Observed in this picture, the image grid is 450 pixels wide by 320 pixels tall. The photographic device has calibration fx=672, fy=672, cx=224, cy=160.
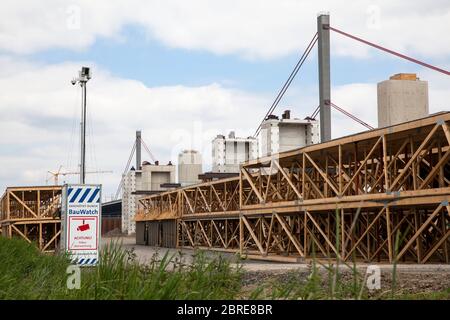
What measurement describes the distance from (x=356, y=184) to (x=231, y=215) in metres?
19.7

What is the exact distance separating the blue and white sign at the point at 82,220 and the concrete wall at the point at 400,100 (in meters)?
23.5

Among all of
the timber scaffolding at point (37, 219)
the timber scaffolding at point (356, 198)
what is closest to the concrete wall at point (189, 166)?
the timber scaffolding at point (356, 198)

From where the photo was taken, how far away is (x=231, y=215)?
4719 cm

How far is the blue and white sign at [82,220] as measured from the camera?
1870 cm

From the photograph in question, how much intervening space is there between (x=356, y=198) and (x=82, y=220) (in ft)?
39.7

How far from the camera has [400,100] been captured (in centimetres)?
3922

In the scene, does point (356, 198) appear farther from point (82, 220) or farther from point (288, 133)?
point (288, 133)

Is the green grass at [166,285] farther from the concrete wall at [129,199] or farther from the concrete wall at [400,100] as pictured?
the concrete wall at [129,199]

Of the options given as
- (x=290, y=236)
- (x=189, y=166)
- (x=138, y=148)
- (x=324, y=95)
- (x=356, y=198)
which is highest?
(x=138, y=148)

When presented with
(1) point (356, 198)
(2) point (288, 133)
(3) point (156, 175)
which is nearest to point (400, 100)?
(1) point (356, 198)

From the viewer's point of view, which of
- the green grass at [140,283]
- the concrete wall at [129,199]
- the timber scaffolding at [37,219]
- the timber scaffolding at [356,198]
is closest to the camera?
the green grass at [140,283]

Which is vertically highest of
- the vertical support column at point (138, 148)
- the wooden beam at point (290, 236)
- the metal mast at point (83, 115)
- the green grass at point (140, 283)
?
the vertical support column at point (138, 148)

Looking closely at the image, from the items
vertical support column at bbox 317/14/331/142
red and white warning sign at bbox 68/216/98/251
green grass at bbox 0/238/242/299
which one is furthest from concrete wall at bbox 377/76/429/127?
green grass at bbox 0/238/242/299
